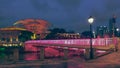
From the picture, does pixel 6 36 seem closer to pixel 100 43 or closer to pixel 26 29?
pixel 26 29

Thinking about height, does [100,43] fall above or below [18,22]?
below

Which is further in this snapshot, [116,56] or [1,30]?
[1,30]

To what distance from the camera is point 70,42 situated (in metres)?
60.6

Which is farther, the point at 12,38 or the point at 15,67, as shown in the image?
the point at 12,38

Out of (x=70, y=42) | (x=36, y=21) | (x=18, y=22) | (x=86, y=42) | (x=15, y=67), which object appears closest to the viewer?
(x=15, y=67)

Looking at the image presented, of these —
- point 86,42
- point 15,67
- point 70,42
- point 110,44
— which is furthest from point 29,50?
point 15,67

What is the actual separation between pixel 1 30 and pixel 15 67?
162 m

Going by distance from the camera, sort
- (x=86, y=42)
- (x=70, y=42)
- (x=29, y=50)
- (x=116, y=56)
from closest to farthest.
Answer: (x=116, y=56)
(x=86, y=42)
(x=70, y=42)
(x=29, y=50)

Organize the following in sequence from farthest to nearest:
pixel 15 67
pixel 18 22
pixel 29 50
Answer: pixel 18 22
pixel 29 50
pixel 15 67

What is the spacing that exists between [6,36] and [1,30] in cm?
479

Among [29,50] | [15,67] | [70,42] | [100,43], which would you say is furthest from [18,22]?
[15,67]

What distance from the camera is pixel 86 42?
5147 centimetres

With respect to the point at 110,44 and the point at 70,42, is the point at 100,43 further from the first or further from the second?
the point at 70,42

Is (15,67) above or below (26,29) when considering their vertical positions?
below
